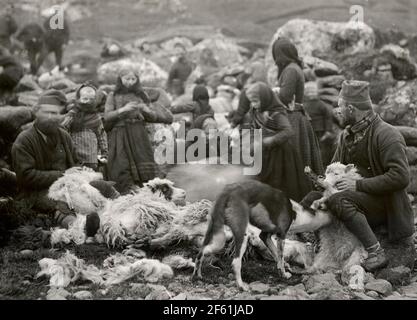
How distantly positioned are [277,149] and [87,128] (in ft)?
6.39

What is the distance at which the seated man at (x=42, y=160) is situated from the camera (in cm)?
572

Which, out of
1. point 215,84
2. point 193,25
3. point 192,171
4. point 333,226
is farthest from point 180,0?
point 333,226

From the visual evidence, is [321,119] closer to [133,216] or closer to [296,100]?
[296,100]

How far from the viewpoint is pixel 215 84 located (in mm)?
10273

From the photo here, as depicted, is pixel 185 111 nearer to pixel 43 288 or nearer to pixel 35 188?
pixel 35 188

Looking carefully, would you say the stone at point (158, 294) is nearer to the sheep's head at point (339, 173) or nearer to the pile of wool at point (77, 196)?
the pile of wool at point (77, 196)

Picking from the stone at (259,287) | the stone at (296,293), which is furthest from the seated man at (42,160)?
the stone at (296,293)

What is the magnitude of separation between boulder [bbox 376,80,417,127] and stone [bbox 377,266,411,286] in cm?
269

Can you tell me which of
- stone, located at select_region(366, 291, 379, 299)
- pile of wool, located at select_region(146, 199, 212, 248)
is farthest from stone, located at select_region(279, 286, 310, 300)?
pile of wool, located at select_region(146, 199, 212, 248)

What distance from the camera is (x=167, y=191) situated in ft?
19.0

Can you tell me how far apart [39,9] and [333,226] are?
215 inches

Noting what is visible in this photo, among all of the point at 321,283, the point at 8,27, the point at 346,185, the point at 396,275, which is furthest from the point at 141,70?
the point at 396,275

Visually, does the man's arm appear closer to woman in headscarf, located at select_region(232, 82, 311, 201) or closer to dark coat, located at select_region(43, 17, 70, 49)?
woman in headscarf, located at select_region(232, 82, 311, 201)

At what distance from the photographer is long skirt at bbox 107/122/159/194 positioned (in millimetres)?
6211
